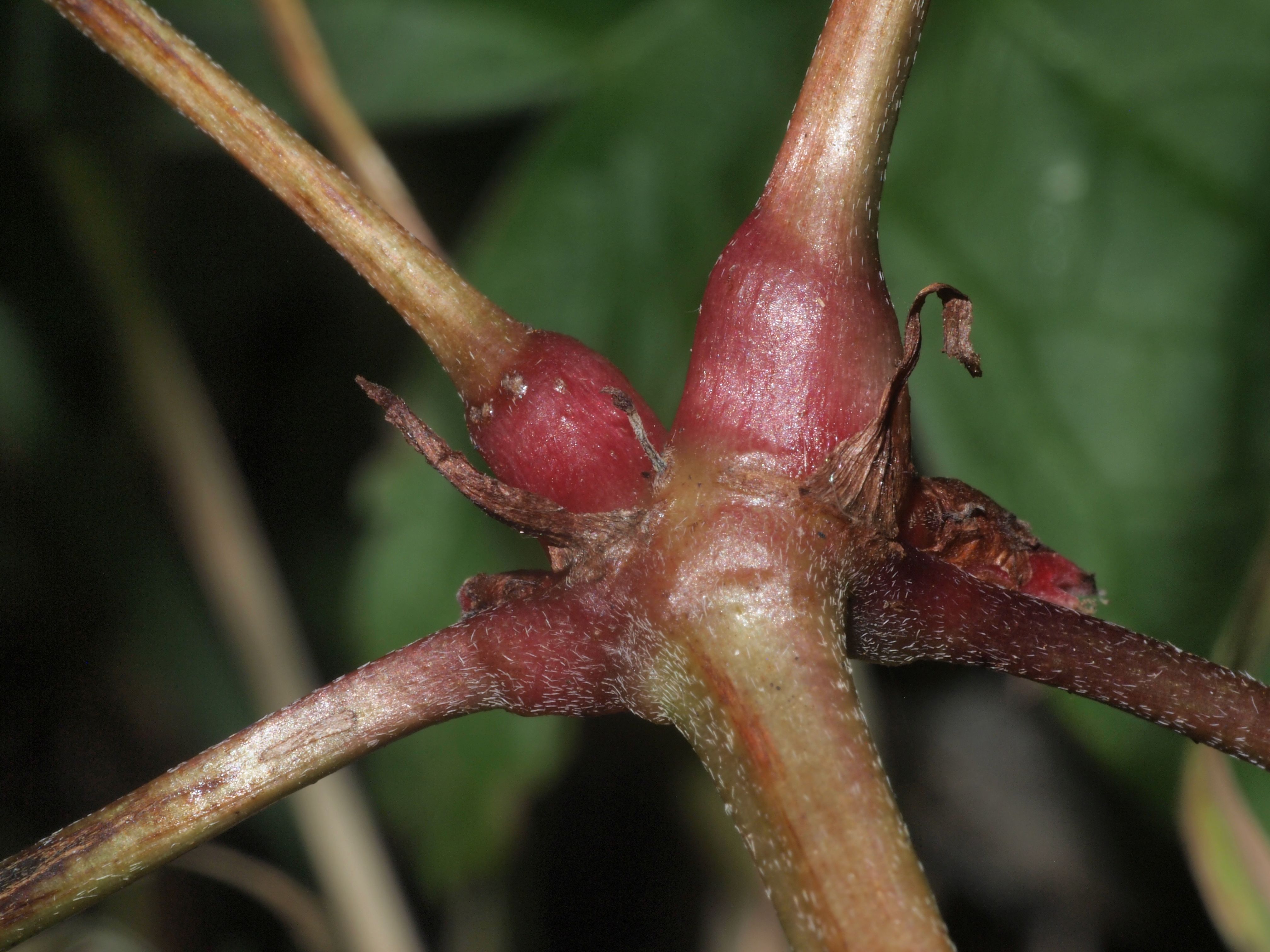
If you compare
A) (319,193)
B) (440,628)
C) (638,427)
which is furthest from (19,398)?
(638,427)

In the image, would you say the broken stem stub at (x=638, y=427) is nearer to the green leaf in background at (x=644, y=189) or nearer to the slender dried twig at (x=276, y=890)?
the green leaf in background at (x=644, y=189)

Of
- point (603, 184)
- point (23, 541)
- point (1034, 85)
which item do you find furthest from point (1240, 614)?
point (23, 541)

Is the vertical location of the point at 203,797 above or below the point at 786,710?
above

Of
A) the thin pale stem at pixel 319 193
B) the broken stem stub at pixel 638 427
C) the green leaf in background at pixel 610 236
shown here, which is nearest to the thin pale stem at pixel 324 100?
the green leaf in background at pixel 610 236

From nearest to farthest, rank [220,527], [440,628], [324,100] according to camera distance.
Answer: [324,100], [440,628], [220,527]

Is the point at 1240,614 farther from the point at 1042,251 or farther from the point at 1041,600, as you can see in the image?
the point at 1042,251

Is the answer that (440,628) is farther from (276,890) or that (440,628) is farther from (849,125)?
(849,125)
